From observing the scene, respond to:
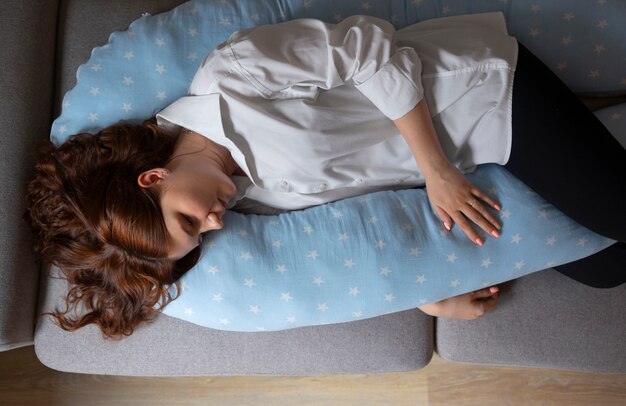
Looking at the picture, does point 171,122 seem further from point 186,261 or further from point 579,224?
point 579,224

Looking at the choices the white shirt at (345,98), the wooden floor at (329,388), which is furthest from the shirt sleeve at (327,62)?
the wooden floor at (329,388)

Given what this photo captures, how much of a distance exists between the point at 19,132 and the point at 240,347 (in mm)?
677

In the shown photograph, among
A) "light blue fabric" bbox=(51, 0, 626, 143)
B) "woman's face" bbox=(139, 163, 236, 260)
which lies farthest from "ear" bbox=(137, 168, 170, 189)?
"light blue fabric" bbox=(51, 0, 626, 143)

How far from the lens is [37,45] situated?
1272 mm

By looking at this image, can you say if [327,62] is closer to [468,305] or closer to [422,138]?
[422,138]

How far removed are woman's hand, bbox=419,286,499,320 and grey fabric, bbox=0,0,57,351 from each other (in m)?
0.88

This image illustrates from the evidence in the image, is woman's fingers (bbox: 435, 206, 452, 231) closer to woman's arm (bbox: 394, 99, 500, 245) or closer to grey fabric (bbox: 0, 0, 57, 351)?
woman's arm (bbox: 394, 99, 500, 245)

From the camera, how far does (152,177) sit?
1.01 m

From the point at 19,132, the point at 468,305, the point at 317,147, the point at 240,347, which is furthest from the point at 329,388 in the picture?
the point at 19,132

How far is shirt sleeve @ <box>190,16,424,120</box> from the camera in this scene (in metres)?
0.99

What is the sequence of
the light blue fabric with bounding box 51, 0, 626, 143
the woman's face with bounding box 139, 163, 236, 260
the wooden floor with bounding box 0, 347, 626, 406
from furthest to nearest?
the wooden floor with bounding box 0, 347, 626, 406, the light blue fabric with bounding box 51, 0, 626, 143, the woman's face with bounding box 139, 163, 236, 260

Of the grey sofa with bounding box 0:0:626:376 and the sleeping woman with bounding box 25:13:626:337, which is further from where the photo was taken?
the grey sofa with bounding box 0:0:626:376

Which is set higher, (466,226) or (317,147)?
(317,147)

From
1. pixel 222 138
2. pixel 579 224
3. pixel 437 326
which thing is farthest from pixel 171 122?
pixel 579 224
